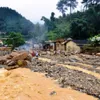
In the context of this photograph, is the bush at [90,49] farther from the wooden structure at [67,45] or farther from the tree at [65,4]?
the tree at [65,4]

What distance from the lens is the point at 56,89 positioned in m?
13.7

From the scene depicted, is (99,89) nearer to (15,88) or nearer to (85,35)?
(15,88)

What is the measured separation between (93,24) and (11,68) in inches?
1255

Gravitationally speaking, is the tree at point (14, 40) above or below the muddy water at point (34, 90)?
above

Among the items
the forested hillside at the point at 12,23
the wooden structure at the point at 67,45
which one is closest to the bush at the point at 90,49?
the wooden structure at the point at 67,45

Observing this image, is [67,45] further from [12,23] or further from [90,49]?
[12,23]

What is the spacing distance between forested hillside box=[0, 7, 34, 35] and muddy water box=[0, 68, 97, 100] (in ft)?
166

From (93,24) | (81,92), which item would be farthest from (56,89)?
(93,24)

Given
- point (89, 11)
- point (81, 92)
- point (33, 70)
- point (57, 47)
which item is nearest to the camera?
point (81, 92)

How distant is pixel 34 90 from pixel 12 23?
5863 centimetres

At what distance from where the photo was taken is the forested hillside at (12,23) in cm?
6789

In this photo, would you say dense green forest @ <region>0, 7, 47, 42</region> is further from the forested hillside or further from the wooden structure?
the wooden structure

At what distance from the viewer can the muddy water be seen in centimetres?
1222

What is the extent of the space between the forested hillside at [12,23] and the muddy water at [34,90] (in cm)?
5068
